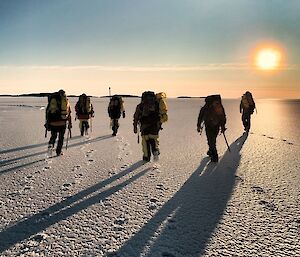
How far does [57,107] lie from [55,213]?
4.54m

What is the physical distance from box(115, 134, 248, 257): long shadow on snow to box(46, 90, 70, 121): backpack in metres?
4.08

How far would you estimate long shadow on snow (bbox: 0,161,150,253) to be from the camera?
145 inches

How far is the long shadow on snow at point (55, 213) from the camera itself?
145 inches

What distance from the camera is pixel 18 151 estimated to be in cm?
934

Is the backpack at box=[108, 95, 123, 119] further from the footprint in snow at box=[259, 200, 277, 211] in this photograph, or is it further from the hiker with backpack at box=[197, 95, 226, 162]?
the footprint in snow at box=[259, 200, 277, 211]

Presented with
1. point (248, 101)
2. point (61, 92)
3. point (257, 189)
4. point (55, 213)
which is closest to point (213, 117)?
point (257, 189)

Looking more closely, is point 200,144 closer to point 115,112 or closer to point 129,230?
point 115,112

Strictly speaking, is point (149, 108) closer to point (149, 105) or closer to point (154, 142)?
point (149, 105)

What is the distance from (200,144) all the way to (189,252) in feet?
25.4

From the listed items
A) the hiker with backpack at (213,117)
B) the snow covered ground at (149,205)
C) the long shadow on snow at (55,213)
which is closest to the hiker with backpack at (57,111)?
the snow covered ground at (149,205)

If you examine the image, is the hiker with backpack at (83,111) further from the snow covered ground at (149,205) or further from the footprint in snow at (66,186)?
the footprint in snow at (66,186)

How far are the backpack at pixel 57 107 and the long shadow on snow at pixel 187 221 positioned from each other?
408cm

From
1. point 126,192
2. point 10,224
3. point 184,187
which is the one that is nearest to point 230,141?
point 184,187

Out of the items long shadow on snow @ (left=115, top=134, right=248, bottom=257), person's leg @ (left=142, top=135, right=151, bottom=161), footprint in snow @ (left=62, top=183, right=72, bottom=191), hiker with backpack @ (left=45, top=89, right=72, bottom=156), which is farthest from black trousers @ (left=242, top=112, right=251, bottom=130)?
footprint in snow @ (left=62, top=183, right=72, bottom=191)
